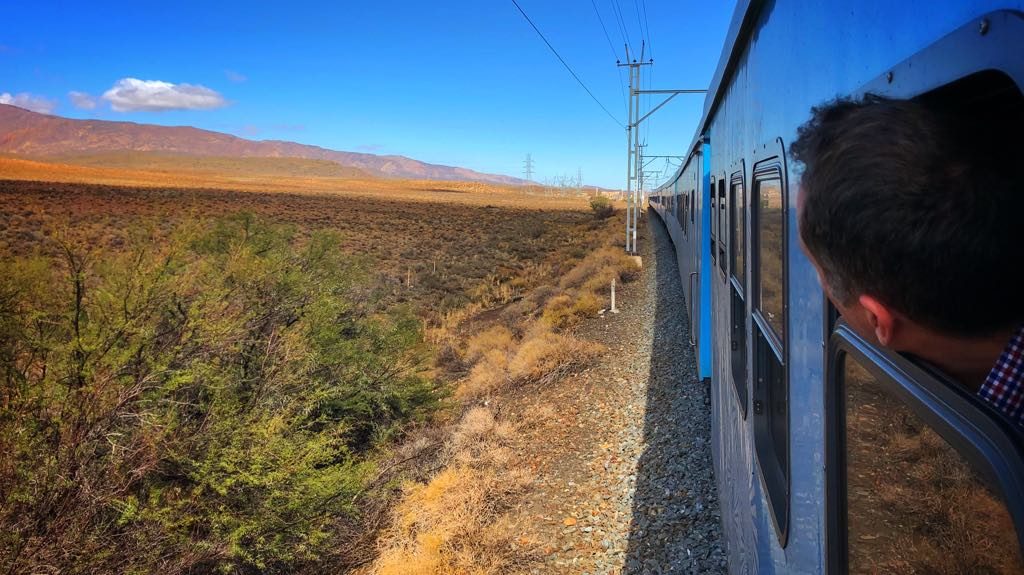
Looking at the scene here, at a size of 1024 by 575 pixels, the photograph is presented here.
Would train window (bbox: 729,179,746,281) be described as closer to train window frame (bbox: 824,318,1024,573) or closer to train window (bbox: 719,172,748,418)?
train window (bbox: 719,172,748,418)

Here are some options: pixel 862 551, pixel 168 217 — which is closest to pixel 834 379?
pixel 862 551

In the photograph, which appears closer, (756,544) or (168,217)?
(756,544)

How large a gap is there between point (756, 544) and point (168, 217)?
46441 mm

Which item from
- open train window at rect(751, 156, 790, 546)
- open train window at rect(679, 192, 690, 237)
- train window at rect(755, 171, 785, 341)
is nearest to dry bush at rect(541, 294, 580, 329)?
open train window at rect(679, 192, 690, 237)

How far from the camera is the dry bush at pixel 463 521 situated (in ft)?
18.9

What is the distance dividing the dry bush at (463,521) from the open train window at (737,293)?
3173mm

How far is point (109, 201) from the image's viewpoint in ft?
165

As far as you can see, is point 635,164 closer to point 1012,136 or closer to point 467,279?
point 467,279

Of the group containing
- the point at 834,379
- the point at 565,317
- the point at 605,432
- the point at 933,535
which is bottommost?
the point at 605,432

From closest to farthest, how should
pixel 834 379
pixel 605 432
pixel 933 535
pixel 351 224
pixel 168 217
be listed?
pixel 933 535 < pixel 834 379 < pixel 605 432 < pixel 168 217 < pixel 351 224

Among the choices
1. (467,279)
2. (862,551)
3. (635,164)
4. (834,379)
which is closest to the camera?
(862,551)

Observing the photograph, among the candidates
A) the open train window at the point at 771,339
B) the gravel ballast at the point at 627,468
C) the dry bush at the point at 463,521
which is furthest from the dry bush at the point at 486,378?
the open train window at the point at 771,339

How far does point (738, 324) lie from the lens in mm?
3600

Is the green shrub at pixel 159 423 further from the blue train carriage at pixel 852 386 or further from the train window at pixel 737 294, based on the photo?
the blue train carriage at pixel 852 386
